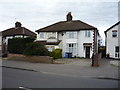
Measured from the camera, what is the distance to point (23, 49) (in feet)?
69.6

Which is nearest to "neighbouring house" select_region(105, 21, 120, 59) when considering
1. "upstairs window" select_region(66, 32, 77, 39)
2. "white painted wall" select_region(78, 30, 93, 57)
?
"white painted wall" select_region(78, 30, 93, 57)

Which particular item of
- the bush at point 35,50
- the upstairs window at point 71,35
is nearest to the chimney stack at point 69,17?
the upstairs window at point 71,35

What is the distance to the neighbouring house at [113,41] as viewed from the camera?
24.5m

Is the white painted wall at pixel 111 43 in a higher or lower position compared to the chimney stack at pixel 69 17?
lower

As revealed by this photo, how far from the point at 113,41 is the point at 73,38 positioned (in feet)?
22.9

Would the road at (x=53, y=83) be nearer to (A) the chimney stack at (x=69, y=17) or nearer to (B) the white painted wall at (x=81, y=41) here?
(B) the white painted wall at (x=81, y=41)

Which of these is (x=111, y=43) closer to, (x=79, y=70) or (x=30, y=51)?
(x=30, y=51)

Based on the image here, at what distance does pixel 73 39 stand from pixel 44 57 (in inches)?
405

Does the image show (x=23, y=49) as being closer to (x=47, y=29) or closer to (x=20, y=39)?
(x=20, y=39)

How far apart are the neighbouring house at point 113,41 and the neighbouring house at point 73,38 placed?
2.39 meters

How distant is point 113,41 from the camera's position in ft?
81.2

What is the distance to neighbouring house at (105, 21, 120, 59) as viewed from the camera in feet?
80.3

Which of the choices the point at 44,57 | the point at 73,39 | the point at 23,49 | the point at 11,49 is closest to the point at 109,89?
the point at 44,57

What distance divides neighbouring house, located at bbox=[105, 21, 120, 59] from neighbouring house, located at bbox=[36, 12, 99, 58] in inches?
93.9
